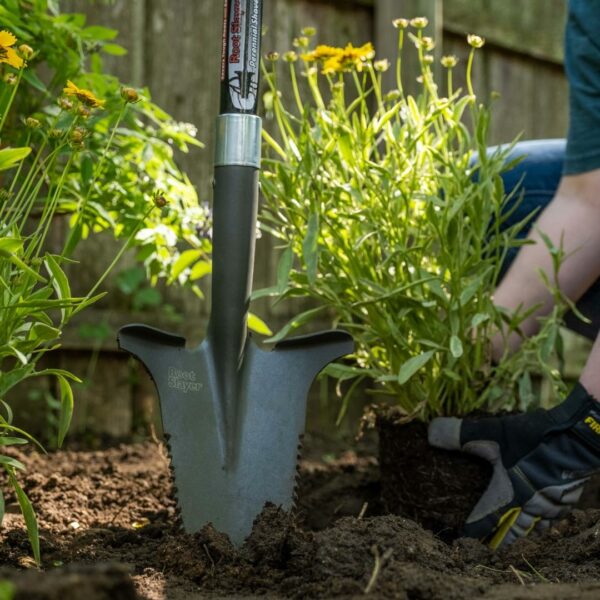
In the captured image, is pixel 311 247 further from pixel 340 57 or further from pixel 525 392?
pixel 525 392

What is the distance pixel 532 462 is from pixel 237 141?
2.54ft

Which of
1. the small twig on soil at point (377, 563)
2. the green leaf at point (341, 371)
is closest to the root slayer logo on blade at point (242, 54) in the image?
the green leaf at point (341, 371)

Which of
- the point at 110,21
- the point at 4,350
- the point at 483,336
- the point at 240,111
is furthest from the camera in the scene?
the point at 110,21

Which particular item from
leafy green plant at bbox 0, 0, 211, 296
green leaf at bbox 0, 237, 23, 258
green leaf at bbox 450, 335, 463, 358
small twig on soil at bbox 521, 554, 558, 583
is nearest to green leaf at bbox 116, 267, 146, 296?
leafy green plant at bbox 0, 0, 211, 296

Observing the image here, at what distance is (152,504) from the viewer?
1.70 m

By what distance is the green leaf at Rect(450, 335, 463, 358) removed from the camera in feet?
4.94

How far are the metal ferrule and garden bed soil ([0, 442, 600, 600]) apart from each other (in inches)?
23.4

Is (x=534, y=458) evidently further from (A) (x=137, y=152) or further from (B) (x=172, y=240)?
(A) (x=137, y=152)

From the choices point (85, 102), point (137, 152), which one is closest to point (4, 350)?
point (85, 102)

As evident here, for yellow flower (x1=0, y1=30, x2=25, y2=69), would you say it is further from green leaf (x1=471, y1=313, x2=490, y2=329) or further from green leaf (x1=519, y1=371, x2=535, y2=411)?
green leaf (x1=519, y1=371, x2=535, y2=411)

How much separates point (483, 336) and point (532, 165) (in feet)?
2.09

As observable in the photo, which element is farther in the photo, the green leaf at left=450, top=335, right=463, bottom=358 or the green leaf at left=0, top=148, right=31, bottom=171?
the green leaf at left=450, top=335, right=463, bottom=358

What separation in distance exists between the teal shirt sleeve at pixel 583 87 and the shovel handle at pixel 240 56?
0.74 m

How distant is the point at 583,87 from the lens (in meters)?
1.89
